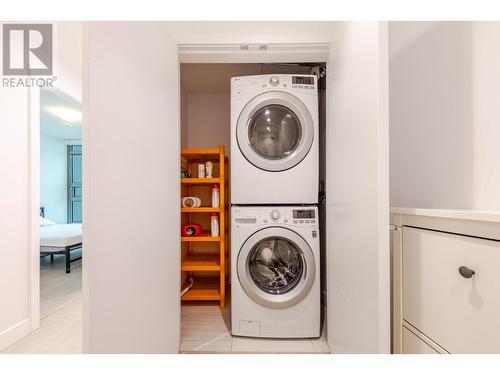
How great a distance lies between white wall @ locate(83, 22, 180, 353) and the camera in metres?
0.74

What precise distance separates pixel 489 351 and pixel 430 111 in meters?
0.89

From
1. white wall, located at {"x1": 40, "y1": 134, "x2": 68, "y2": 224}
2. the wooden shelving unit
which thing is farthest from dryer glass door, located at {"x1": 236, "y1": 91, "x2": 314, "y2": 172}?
white wall, located at {"x1": 40, "y1": 134, "x2": 68, "y2": 224}

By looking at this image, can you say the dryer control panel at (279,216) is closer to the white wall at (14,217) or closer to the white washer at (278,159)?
the white washer at (278,159)

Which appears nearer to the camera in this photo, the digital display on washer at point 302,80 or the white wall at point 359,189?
the white wall at point 359,189

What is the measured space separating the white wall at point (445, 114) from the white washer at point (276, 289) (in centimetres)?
58

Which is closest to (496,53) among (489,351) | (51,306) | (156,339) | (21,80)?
(489,351)

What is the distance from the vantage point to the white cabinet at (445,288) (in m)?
0.54

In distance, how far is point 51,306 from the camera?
2055 mm

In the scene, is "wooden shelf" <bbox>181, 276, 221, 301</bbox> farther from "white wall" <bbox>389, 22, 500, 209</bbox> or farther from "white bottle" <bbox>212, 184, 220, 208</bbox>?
"white wall" <bbox>389, 22, 500, 209</bbox>

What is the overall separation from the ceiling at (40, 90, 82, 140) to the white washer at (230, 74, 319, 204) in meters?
1.88

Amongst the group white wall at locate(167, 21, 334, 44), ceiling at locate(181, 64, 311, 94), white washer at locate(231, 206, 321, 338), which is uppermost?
ceiling at locate(181, 64, 311, 94)

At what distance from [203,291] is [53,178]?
17.4 feet

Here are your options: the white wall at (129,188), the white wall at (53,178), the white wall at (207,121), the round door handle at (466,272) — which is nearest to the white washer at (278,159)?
the white wall at (129,188)

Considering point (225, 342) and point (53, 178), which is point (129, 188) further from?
point (53, 178)
